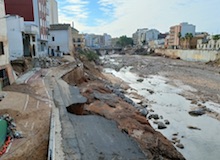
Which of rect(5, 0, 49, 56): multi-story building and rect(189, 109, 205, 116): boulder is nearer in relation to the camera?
rect(189, 109, 205, 116): boulder

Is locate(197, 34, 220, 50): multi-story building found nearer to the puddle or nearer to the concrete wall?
the concrete wall

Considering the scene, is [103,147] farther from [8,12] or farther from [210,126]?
[8,12]

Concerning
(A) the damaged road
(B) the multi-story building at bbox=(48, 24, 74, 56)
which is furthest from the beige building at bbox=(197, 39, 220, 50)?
(A) the damaged road

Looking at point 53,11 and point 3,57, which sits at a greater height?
point 53,11

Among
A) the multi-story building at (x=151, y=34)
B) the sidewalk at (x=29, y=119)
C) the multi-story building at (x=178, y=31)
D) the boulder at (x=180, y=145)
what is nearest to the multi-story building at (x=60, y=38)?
the sidewalk at (x=29, y=119)

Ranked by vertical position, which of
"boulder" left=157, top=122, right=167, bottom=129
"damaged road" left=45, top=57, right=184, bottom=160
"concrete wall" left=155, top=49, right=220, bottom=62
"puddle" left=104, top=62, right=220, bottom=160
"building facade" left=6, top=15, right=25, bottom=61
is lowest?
"puddle" left=104, top=62, right=220, bottom=160

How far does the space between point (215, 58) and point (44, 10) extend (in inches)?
1825

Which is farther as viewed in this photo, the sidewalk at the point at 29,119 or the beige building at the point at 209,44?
the beige building at the point at 209,44

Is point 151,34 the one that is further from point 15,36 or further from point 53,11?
point 15,36

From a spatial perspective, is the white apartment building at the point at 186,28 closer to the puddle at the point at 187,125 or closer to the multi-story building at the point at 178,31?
the multi-story building at the point at 178,31

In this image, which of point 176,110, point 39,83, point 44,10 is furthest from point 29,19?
point 176,110

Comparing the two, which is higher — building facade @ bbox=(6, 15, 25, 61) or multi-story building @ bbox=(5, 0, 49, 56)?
multi-story building @ bbox=(5, 0, 49, 56)

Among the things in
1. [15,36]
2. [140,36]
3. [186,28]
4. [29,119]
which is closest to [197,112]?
[29,119]

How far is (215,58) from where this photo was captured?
5716 cm
